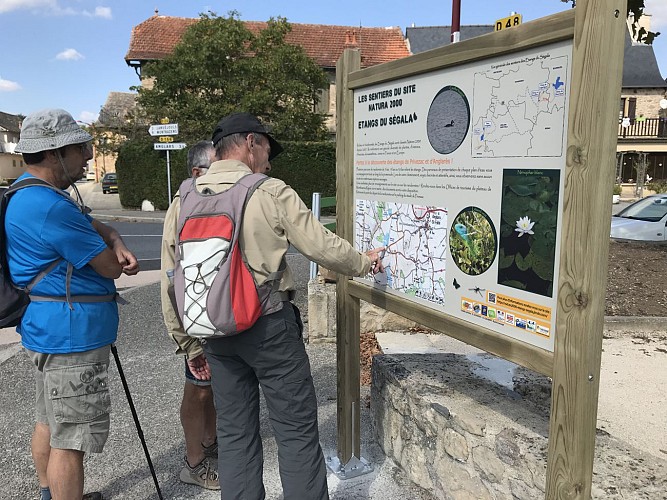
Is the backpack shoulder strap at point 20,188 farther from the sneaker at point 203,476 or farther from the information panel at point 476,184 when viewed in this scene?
the information panel at point 476,184

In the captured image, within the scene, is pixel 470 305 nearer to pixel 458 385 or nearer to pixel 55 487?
pixel 458 385

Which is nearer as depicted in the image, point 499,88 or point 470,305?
point 499,88

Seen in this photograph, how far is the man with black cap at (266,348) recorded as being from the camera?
87.1 inches

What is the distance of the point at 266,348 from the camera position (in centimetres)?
227

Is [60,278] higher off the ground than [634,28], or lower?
lower

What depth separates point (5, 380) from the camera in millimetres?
4609

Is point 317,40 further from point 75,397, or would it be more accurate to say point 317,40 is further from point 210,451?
point 75,397

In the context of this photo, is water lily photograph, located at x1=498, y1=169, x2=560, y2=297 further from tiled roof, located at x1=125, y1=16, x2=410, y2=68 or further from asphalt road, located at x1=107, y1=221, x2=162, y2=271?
tiled roof, located at x1=125, y1=16, x2=410, y2=68

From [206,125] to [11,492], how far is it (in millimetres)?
19179

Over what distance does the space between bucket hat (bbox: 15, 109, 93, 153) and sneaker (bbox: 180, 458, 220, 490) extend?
1.84m

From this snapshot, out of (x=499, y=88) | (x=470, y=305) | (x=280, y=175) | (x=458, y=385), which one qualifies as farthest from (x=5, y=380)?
(x=280, y=175)

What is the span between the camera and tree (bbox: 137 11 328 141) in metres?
20.8

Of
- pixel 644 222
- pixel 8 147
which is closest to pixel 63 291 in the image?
pixel 644 222

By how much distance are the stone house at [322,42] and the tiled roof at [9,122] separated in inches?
1984
